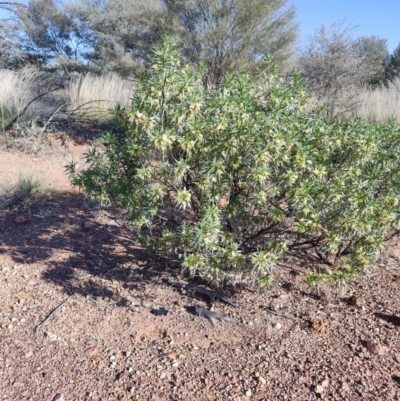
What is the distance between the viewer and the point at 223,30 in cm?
1000

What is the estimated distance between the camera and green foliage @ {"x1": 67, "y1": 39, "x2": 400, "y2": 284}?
8.04ft

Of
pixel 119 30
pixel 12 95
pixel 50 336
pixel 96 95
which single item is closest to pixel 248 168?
pixel 50 336

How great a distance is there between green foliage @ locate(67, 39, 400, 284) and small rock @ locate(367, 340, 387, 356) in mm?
424

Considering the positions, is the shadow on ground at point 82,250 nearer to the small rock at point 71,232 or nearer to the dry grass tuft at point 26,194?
the small rock at point 71,232

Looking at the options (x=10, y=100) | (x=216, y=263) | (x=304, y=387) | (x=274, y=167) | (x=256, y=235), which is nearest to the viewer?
(x=304, y=387)

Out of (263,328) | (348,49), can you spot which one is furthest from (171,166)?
(348,49)

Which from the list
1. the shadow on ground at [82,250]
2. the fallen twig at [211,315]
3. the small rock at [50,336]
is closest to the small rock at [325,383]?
the fallen twig at [211,315]

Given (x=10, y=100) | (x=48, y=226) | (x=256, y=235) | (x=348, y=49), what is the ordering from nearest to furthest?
(x=256, y=235)
(x=48, y=226)
(x=10, y=100)
(x=348, y=49)

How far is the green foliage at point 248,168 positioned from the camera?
8.04ft

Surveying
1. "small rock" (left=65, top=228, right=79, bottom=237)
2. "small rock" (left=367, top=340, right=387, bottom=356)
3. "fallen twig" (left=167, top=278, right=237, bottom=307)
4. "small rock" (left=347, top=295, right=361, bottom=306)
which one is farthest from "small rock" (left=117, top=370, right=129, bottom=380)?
"small rock" (left=65, top=228, right=79, bottom=237)

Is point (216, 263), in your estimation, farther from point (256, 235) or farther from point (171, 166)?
point (171, 166)

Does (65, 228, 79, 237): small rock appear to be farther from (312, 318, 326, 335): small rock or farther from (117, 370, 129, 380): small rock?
(312, 318, 326, 335): small rock

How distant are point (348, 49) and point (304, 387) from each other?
10.4m

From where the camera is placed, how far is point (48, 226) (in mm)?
4359
